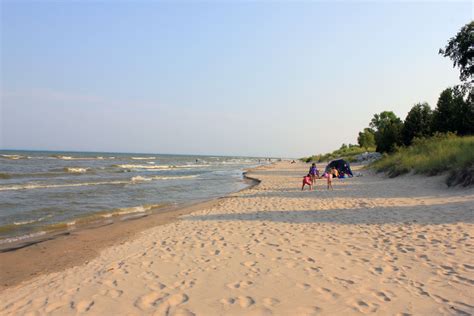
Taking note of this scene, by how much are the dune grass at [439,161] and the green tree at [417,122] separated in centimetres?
1115

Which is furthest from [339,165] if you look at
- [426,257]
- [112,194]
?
[426,257]

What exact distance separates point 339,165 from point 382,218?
16.1 m

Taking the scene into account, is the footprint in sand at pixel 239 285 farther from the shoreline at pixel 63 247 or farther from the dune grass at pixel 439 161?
the dune grass at pixel 439 161

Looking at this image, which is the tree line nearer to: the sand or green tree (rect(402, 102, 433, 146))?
green tree (rect(402, 102, 433, 146))

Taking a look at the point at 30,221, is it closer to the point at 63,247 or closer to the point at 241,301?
the point at 63,247

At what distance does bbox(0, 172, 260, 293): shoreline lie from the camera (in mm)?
6723

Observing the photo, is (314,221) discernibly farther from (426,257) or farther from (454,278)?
(454,278)

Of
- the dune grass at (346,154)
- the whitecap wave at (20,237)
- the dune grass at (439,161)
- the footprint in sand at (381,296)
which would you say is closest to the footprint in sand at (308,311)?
the footprint in sand at (381,296)

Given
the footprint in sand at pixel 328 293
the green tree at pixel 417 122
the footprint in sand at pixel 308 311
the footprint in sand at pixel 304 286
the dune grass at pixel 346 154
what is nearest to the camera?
the footprint in sand at pixel 308 311

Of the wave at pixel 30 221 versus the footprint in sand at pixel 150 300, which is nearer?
the footprint in sand at pixel 150 300

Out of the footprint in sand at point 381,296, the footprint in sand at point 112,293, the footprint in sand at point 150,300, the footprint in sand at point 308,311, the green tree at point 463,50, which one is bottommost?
the footprint in sand at point 112,293

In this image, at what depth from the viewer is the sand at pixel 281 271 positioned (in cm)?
414

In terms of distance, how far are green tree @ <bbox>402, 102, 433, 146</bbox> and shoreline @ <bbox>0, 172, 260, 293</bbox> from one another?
3193 cm

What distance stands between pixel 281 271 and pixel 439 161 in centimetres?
1496
